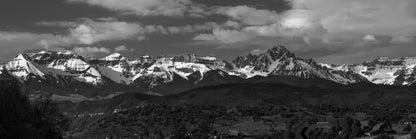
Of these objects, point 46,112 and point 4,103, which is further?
point 46,112

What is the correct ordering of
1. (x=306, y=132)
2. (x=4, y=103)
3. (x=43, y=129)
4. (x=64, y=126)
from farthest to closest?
1. (x=64, y=126)
2. (x=43, y=129)
3. (x=4, y=103)
4. (x=306, y=132)

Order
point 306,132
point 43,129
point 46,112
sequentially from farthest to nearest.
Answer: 1. point 46,112
2. point 43,129
3. point 306,132

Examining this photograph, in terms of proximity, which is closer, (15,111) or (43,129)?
(15,111)

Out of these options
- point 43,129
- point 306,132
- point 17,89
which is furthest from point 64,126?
point 306,132

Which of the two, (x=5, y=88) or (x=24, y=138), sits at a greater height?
(x=5, y=88)

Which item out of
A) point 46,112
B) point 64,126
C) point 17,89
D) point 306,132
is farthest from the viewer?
point 64,126

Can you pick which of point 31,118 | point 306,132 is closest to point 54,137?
A: point 31,118

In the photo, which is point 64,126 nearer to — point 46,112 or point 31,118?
point 46,112

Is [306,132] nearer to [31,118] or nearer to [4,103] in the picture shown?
[4,103]

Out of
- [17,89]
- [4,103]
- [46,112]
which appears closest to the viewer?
[4,103]
